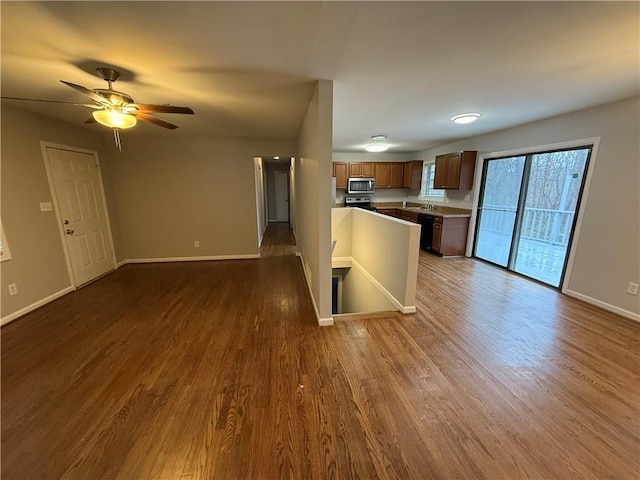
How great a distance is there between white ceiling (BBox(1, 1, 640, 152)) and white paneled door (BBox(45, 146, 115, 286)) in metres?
0.83

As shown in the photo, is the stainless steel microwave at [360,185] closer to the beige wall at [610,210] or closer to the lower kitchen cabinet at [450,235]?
the lower kitchen cabinet at [450,235]

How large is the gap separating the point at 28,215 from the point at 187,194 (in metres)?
2.11

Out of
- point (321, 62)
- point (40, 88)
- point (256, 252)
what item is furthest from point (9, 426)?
point (256, 252)

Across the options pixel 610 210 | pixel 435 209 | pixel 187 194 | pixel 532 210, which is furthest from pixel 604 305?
pixel 187 194

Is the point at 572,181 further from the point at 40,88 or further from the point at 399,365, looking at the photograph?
the point at 40,88

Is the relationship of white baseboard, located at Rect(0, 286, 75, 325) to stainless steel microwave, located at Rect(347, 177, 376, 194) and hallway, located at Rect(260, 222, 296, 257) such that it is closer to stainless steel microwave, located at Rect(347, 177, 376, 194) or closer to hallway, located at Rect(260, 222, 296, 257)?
hallway, located at Rect(260, 222, 296, 257)

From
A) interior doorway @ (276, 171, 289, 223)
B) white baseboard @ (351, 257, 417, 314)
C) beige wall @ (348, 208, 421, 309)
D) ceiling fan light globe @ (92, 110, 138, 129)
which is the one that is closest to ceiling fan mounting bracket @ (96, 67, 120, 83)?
ceiling fan light globe @ (92, 110, 138, 129)

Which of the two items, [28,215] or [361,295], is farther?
[361,295]

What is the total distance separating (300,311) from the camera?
9.93 ft

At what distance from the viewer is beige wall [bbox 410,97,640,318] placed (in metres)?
2.76

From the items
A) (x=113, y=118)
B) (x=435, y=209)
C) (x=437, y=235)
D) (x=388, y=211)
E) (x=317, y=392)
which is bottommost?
(x=317, y=392)

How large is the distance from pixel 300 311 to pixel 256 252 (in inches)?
100

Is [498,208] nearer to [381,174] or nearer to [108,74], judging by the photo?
[381,174]

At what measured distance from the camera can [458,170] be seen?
504 centimetres
